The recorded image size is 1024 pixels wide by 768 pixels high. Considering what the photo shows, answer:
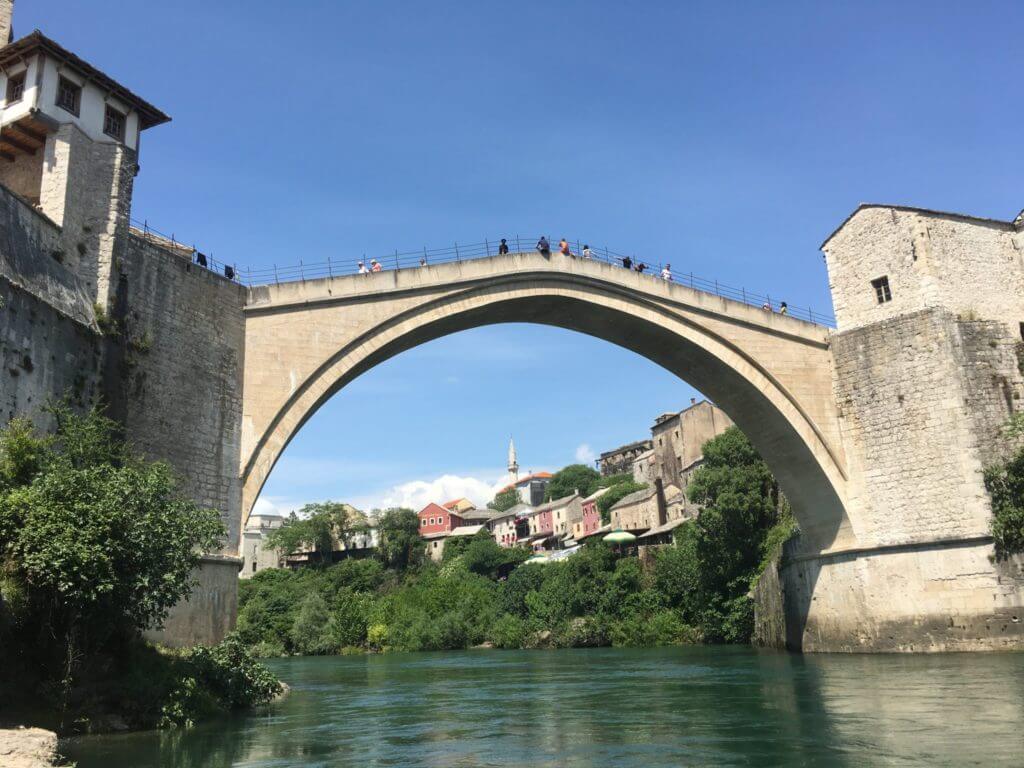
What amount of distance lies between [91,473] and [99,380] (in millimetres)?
3702

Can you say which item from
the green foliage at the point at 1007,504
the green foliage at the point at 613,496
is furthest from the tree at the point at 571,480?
the green foliage at the point at 1007,504

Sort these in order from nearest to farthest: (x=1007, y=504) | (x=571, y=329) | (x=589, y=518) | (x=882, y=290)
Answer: (x=1007, y=504) < (x=882, y=290) < (x=571, y=329) < (x=589, y=518)

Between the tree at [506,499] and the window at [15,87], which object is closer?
the window at [15,87]

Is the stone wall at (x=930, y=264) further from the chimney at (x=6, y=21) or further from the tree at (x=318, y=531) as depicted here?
the tree at (x=318, y=531)

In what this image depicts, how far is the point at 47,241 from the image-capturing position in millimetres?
12766

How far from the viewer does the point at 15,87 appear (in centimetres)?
1393

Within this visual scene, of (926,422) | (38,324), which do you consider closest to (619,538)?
(926,422)

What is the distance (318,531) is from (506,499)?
37.6 metres

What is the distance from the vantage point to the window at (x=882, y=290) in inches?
781

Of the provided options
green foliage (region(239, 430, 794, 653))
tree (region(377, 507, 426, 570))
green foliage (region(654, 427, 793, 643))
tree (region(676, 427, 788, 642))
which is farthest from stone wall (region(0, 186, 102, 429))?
tree (region(377, 507, 426, 570))

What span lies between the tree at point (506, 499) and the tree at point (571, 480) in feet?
32.9

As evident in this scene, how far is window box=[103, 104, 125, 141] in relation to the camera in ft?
47.8

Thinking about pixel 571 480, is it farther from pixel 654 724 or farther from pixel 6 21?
pixel 654 724

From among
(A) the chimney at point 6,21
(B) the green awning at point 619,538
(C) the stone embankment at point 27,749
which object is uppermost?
(A) the chimney at point 6,21
